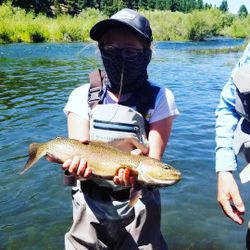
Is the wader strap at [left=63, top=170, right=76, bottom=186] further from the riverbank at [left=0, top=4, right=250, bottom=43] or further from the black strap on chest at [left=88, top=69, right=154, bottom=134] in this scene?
the riverbank at [left=0, top=4, right=250, bottom=43]

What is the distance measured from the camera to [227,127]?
2.60m

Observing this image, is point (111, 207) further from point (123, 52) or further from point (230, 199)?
point (123, 52)

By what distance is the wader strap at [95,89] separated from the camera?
275 centimetres

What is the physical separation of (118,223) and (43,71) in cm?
1752

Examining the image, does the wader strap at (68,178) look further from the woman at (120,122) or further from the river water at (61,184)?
the river water at (61,184)

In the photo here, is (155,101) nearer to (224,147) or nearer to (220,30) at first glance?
(224,147)

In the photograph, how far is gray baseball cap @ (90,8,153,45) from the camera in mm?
2613

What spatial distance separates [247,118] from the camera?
2.47 m

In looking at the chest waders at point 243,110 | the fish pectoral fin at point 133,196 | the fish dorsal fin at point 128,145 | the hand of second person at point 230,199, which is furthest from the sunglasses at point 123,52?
the hand of second person at point 230,199

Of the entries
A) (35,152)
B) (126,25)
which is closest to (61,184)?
(35,152)

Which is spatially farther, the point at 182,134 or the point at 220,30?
the point at 220,30

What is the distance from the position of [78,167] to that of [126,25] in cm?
97

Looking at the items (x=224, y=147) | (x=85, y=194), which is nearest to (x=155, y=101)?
(x=224, y=147)

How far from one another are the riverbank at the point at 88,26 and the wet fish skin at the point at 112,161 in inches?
743
